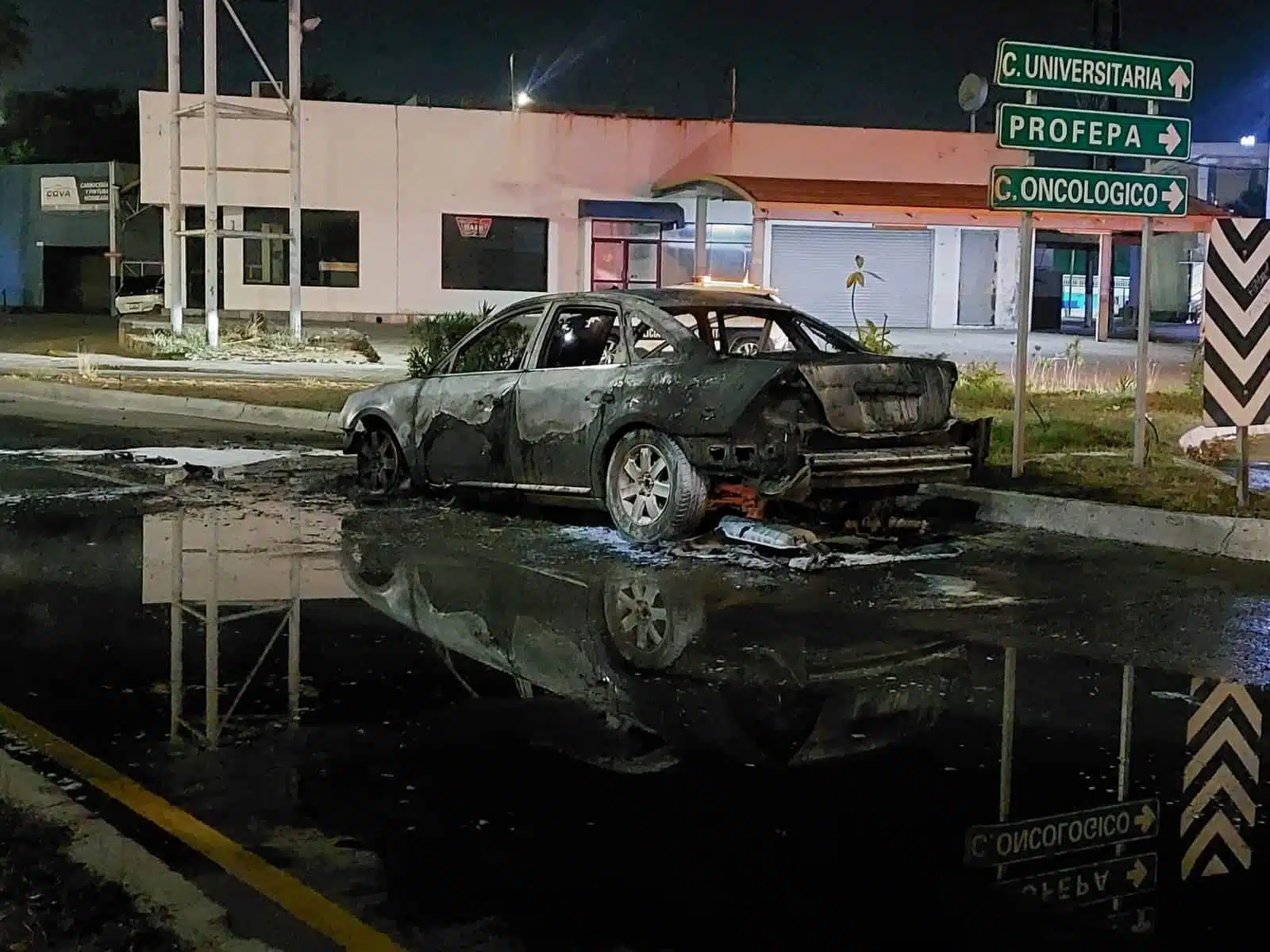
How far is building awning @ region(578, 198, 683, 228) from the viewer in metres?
37.7

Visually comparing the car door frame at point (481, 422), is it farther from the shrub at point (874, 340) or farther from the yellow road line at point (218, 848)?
the shrub at point (874, 340)

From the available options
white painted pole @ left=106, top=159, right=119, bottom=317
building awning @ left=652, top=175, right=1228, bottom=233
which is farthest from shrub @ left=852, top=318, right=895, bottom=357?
white painted pole @ left=106, top=159, right=119, bottom=317

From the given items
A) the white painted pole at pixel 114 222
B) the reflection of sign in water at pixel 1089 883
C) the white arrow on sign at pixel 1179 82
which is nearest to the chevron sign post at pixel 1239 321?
the white arrow on sign at pixel 1179 82

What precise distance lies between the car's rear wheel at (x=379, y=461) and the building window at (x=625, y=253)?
86.6ft

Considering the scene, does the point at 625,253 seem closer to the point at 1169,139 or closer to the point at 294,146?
the point at 294,146

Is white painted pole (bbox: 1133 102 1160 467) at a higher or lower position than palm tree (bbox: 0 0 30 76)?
lower

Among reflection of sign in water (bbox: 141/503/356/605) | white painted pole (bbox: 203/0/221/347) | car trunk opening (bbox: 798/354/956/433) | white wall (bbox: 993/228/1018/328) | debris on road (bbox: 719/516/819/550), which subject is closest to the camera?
Answer: reflection of sign in water (bbox: 141/503/356/605)

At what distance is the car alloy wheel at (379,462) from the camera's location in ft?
39.3

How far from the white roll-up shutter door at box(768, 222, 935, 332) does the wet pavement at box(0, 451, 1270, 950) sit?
29.9 metres

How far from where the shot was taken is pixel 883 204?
31.6 meters

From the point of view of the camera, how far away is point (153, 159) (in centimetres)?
3578

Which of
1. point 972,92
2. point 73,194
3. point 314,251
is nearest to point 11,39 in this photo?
point 73,194

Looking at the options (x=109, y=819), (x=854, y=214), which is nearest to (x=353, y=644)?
(x=109, y=819)

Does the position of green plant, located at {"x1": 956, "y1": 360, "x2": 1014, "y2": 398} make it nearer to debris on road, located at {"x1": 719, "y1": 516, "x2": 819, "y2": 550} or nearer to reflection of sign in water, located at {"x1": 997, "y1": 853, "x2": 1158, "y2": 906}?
debris on road, located at {"x1": 719, "y1": 516, "x2": 819, "y2": 550}
